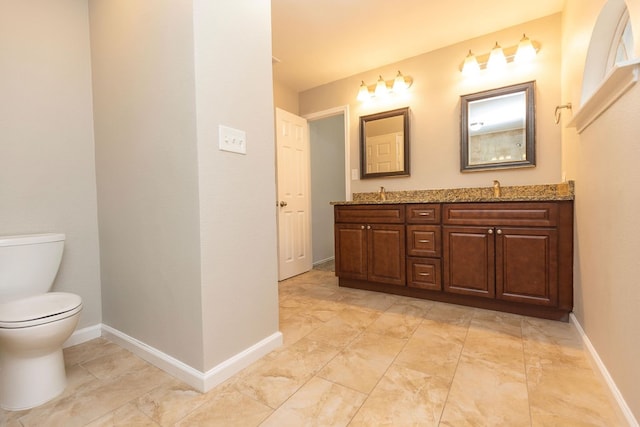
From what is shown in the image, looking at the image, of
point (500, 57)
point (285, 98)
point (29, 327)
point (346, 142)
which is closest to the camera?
point (29, 327)

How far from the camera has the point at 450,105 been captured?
2.71 metres

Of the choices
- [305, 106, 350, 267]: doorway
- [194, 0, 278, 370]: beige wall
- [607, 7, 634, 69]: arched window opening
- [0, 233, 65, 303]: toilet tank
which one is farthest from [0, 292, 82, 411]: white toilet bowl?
[305, 106, 350, 267]: doorway

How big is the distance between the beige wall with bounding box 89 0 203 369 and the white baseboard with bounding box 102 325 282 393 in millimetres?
35

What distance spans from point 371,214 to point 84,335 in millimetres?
2272

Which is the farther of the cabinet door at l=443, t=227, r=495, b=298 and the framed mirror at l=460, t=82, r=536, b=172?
the framed mirror at l=460, t=82, r=536, b=172

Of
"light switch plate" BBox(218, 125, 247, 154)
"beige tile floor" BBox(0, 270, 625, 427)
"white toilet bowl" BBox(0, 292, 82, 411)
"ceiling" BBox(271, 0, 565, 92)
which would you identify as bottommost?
"beige tile floor" BBox(0, 270, 625, 427)

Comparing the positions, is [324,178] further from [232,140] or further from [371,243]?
[232,140]

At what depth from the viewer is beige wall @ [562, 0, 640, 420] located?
101 centimetres

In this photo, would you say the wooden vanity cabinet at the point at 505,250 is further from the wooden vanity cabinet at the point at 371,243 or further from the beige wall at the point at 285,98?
the beige wall at the point at 285,98

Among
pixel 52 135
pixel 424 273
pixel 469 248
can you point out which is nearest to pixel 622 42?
pixel 469 248

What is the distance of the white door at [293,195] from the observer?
324 centimetres

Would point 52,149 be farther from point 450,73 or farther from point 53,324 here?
point 450,73

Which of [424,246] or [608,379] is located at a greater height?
[424,246]

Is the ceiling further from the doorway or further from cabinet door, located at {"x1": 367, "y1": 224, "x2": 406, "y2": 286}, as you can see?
cabinet door, located at {"x1": 367, "y1": 224, "x2": 406, "y2": 286}
